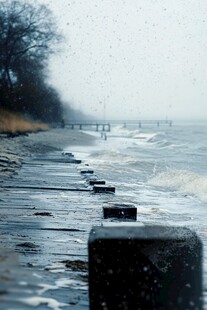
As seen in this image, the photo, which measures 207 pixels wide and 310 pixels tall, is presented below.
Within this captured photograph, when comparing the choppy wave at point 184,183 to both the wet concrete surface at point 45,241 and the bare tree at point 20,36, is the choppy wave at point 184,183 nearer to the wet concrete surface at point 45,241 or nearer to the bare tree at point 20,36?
the wet concrete surface at point 45,241

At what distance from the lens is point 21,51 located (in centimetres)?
3291

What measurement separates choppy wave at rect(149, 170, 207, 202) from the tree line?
53.0 feet

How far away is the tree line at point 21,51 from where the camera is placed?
3181 cm

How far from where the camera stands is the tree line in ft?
104

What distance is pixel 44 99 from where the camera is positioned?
150ft

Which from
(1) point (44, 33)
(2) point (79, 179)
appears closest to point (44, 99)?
(1) point (44, 33)

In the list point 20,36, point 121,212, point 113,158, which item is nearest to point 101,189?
point 121,212

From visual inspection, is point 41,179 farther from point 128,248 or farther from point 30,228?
point 128,248

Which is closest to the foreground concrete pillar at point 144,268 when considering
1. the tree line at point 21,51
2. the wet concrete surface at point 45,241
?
the wet concrete surface at point 45,241

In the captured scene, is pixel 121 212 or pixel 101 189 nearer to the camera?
pixel 121 212

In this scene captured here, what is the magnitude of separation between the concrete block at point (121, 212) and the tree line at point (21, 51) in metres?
24.2

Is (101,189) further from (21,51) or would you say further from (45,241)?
(21,51)

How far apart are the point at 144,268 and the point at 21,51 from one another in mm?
31918

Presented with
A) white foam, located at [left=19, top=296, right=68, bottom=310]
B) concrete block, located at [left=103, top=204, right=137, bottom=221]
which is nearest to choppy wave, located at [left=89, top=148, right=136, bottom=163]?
concrete block, located at [left=103, top=204, right=137, bottom=221]
